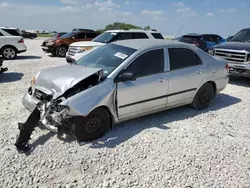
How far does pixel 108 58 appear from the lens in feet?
15.0

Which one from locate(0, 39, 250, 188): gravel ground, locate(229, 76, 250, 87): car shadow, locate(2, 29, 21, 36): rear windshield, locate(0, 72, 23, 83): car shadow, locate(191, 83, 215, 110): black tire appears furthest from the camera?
locate(2, 29, 21, 36): rear windshield

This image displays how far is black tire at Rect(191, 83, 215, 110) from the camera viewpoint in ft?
18.0

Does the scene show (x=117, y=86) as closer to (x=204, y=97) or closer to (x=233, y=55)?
(x=204, y=97)

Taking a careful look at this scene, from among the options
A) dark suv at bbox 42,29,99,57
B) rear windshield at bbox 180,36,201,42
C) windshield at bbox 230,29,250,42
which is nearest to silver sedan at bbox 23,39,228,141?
windshield at bbox 230,29,250,42

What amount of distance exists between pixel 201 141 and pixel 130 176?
5.23 feet

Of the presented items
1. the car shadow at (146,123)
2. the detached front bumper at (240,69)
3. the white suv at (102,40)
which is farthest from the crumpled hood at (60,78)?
the white suv at (102,40)

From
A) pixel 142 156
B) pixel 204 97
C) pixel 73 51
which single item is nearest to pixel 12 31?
pixel 73 51

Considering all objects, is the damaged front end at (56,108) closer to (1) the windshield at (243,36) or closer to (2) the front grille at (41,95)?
(2) the front grille at (41,95)

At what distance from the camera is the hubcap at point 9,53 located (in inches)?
504

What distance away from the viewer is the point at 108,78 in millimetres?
4004

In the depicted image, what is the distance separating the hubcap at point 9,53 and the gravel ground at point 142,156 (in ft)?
29.0

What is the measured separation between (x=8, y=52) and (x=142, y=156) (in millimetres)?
11765

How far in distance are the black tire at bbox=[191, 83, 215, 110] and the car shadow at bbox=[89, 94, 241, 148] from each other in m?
0.12

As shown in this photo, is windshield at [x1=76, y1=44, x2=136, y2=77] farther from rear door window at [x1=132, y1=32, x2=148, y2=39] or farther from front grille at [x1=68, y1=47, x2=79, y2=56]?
rear door window at [x1=132, y1=32, x2=148, y2=39]
